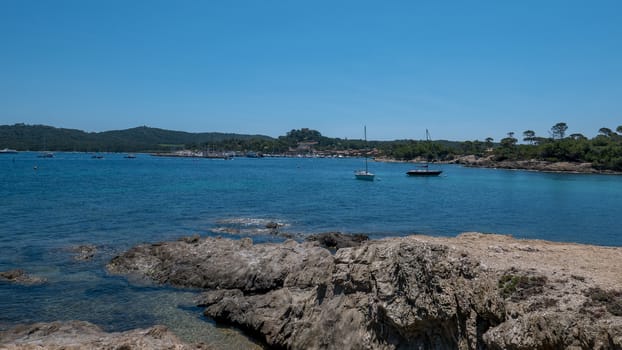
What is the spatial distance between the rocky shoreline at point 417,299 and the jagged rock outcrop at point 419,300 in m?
0.02

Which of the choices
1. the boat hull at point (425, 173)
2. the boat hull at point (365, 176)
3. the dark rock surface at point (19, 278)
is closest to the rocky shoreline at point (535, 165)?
the boat hull at point (425, 173)

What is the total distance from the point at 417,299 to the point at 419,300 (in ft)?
0.16

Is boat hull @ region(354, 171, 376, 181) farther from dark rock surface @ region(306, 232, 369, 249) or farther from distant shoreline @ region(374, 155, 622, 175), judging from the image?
distant shoreline @ region(374, 155, 622, 175)

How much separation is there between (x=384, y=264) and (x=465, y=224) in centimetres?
3124

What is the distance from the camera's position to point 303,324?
42.4ft

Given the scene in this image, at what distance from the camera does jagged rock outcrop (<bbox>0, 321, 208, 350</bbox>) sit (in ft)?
35.1

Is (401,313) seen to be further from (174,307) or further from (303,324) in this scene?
(174,307)

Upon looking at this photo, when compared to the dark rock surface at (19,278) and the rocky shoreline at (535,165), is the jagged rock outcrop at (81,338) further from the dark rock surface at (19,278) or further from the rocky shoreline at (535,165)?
the rocky shoreline at (535,165)

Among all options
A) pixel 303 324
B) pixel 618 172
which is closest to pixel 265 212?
pixel 303 324

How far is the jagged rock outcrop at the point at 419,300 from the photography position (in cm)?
918

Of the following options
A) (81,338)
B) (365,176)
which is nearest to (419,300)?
(81,338)

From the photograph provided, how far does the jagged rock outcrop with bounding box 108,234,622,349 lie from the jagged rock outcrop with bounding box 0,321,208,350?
3325mm

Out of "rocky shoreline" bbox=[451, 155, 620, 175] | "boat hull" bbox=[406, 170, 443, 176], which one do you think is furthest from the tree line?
"boat hull" bbox=[406, 170, 443, 176]

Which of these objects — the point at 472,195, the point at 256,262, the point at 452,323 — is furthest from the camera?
the point at 472,195
